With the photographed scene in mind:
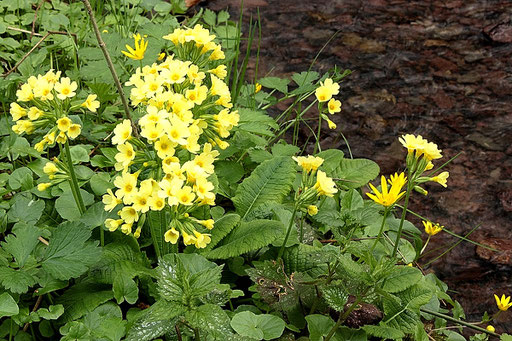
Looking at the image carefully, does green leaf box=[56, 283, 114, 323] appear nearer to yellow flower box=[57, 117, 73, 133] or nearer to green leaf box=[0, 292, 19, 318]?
green leaf box=[0, 292, 19, 318]

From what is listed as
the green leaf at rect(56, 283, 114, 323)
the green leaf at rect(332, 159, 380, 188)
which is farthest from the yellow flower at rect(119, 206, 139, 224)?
the green leaf at rect(332, 159, 380, 188)

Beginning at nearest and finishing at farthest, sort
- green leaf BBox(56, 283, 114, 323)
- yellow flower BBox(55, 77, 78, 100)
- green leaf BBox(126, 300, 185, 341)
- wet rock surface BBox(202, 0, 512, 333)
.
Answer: green leaf BBox(126, 300, 185, 341)
yellow flower BBox(55, 77, 78, 100)
green leaf BBox(56, 283, 114, 323)
wet rock surface BBox(202, 0, 512, 333)

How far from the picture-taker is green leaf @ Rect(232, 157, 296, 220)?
226 centimetres

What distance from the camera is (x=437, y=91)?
3773 mm

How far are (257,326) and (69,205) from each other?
0.85 metres

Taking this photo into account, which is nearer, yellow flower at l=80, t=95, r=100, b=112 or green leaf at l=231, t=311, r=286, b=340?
green leaf at l=231, t=311, r=286, b=340

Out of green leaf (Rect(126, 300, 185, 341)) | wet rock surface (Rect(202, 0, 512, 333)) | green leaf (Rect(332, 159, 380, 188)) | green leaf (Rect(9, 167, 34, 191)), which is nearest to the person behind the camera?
green leaf (Rect(126, 300, 185, 341))

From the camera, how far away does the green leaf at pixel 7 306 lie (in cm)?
162

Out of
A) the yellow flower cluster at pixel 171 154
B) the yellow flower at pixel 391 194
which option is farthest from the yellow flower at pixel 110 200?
the yellow flower at pixel 391 194

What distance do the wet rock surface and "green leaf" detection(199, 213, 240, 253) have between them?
103 cm

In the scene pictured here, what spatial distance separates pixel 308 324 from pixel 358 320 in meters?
0.17

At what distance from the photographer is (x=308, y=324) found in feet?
5.91

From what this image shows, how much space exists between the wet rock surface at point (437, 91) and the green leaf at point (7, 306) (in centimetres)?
174

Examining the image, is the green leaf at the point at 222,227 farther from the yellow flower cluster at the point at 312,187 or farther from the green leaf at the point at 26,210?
the green leaf at the point at 26,210
